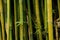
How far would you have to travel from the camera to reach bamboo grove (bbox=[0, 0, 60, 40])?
0.85 m

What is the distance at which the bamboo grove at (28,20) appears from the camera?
2.77 feet

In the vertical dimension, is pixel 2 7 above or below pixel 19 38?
above

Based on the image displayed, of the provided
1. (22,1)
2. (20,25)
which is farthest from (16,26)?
(22,1)

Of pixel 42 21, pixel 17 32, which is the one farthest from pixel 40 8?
pixel 17 32

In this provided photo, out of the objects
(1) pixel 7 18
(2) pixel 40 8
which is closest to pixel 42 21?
(2) pixel 40 8

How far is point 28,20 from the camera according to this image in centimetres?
86

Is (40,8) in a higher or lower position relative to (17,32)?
higher

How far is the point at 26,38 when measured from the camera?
0.87m

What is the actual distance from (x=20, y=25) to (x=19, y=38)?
0.24 feet

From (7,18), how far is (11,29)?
0.06 m

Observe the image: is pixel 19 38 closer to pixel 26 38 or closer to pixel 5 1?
pixel 26 38

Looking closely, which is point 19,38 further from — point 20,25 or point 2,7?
point 2,7

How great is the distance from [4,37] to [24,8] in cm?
18

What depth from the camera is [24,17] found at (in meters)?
0.87
